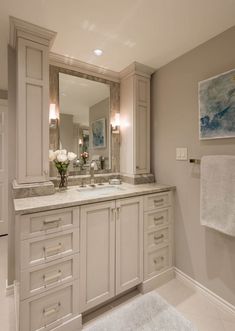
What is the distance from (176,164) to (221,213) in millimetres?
708

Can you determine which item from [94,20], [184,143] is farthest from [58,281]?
[94,20]

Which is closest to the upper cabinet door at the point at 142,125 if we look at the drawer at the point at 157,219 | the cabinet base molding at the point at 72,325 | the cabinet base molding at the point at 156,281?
the drawer at the point at 157,219

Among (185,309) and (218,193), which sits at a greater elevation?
(218,193)

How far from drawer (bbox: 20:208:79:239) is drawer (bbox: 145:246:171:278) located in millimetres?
920

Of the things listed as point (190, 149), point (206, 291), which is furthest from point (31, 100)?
point (206, 291)

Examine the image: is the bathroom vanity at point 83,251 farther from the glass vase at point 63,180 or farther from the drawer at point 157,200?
the glass vase at point 63,180

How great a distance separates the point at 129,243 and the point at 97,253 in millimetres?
340

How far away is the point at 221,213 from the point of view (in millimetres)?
1601

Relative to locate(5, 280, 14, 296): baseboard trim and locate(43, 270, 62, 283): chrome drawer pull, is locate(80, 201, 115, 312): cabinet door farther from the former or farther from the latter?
locate(5, 280, 14, 296): baseboard trim

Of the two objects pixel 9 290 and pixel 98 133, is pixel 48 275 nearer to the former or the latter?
pixel 9 290

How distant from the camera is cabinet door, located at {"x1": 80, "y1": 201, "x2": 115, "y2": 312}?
60.2 inches

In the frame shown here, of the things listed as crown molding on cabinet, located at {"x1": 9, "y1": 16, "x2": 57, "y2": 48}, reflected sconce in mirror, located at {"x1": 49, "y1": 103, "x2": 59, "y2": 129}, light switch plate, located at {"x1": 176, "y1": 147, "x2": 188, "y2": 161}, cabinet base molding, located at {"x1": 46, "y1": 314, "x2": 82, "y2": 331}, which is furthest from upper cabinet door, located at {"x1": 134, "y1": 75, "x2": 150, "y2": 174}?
cabinet base molding, located at {"x1": 46, "y1": 314, "x2": 82, "y2": 331}

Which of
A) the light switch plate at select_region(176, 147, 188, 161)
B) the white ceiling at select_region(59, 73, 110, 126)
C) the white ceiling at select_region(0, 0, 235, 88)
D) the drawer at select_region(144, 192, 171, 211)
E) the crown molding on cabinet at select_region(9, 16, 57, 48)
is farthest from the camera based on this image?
the white ceiling at select_region(59, 73, 110, 126)

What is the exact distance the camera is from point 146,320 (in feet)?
4.55
